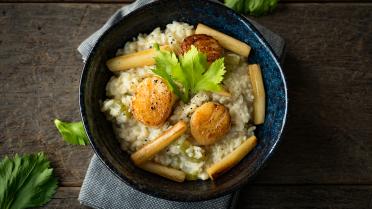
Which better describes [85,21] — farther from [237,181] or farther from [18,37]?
[237,181]

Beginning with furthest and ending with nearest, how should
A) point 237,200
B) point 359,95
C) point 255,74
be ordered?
point 359,95 → point 237,200 → point 255,74

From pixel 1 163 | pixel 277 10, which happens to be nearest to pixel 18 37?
pixel 1 163

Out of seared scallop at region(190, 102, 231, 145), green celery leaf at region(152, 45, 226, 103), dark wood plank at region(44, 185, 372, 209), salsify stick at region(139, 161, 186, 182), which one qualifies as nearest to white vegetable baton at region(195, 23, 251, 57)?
green celery leaf at region(152, 45, 226, 103)

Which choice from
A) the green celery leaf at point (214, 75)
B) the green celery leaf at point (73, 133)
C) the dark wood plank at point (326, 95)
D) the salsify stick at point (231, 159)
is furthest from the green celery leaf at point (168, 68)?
the dark wood plank at point (326, 95)

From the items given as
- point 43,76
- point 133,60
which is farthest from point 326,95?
point 43,76

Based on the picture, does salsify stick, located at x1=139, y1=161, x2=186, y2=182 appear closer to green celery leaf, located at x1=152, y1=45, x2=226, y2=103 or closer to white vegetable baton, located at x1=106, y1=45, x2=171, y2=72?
green celery leaf, located at x1=152, y1=45, x2=226, y2=103

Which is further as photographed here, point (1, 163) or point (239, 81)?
point (1, 163)

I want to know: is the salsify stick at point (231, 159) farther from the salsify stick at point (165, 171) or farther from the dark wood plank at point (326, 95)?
the dark wood plank at point (326, 95)

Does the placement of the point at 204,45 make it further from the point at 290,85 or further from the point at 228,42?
the point at 290,85
